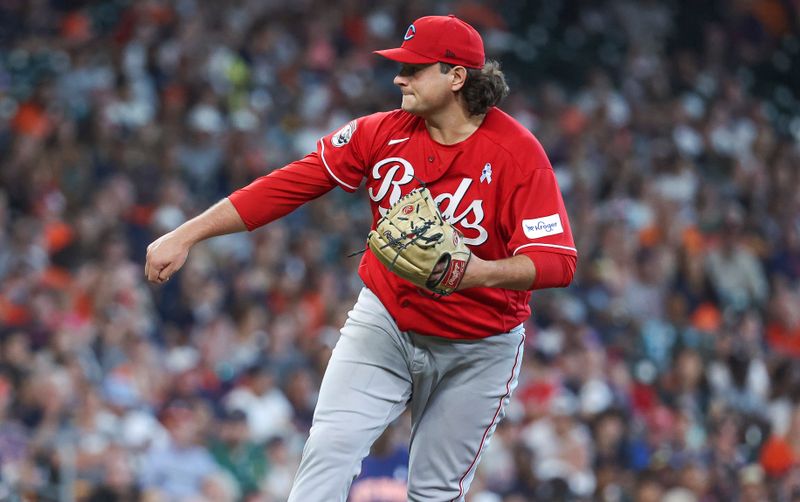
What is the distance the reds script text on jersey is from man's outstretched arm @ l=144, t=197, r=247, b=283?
1.20 ft

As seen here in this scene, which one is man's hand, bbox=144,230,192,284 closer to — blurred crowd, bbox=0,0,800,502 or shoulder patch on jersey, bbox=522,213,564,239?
shoulder patch on jersey, bbox=522,213,564,239

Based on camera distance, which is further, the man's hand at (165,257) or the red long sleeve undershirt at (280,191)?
the red long sleeve undershirt at (280,191)

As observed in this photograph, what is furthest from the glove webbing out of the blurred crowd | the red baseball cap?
the blurred crowd

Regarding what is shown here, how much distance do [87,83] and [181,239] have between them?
20.4 ft

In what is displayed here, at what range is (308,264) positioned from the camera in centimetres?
930

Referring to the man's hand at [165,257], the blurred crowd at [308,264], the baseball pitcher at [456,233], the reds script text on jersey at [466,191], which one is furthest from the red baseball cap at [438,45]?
the blurred crowd at [308,264]

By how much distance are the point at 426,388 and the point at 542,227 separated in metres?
0.71

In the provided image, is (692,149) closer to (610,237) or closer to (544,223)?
(610,237)

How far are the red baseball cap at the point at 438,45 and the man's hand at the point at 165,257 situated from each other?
2.87ft

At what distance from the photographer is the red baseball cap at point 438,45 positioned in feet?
13.1

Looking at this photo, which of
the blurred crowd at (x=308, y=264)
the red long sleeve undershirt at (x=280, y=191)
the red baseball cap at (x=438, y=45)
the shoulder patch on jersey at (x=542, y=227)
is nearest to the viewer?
the shoulder patch on jersey at (x=542, y=227)

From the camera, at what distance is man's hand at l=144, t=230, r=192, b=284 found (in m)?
3.95

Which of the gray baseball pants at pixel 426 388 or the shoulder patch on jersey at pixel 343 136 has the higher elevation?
the shoulder patch on jersey at pixel 343 136

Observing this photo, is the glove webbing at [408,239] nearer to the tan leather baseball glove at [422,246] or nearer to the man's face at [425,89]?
the tan leather baseball glove at [422,246]
